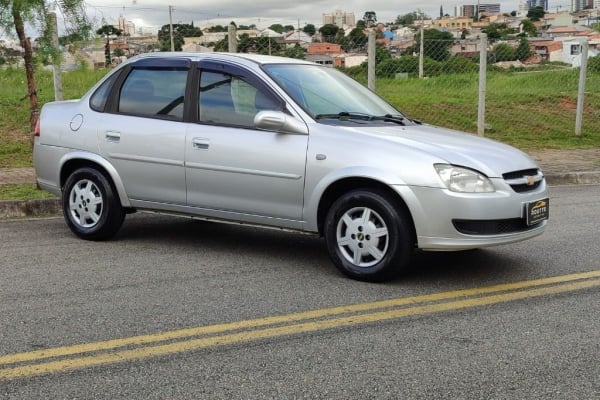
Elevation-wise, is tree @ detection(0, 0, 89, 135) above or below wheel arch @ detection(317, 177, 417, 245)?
above

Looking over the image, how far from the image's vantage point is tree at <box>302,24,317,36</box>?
46.7 ft

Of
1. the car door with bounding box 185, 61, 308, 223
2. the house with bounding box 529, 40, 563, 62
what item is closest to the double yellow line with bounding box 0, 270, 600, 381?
the car door with bounding box 185, 61, 308, 223

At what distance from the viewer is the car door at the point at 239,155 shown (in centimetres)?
623

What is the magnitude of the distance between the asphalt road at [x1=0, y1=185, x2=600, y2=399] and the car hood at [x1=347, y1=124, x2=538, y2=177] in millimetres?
880

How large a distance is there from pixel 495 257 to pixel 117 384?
3.88 metres

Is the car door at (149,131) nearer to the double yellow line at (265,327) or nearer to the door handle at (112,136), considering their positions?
the door handle at (112,136)

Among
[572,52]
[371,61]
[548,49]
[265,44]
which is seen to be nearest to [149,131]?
[265,44]

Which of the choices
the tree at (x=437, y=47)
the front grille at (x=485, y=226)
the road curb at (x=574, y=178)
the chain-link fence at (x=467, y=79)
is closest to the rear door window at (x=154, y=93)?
the front grille at (x=485, y=226)

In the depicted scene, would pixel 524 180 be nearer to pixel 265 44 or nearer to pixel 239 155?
pixel 239 155

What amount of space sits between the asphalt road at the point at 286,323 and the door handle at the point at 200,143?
0.94 m

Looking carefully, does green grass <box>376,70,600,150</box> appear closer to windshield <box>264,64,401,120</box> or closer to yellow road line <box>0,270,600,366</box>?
windshield <box>264,64,401,120</box>

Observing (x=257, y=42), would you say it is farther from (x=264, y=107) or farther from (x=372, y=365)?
(x=372, y=365)

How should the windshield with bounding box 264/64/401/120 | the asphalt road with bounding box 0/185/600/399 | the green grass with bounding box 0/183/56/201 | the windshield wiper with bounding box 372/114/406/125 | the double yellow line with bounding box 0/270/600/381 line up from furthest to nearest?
the green grass with bounding box 0/183/56/201, the windshield wiper with bounding box 372/114/406/125, the windshield with bounding box 264/64/401/120, the double yellow line with bounding box 0/270/600/381, the asphalt road with bounding box 0/185/600/399

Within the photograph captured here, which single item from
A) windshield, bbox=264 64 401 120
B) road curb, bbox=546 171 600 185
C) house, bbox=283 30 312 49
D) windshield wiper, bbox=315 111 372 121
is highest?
house, bbox=283 30 312 49
